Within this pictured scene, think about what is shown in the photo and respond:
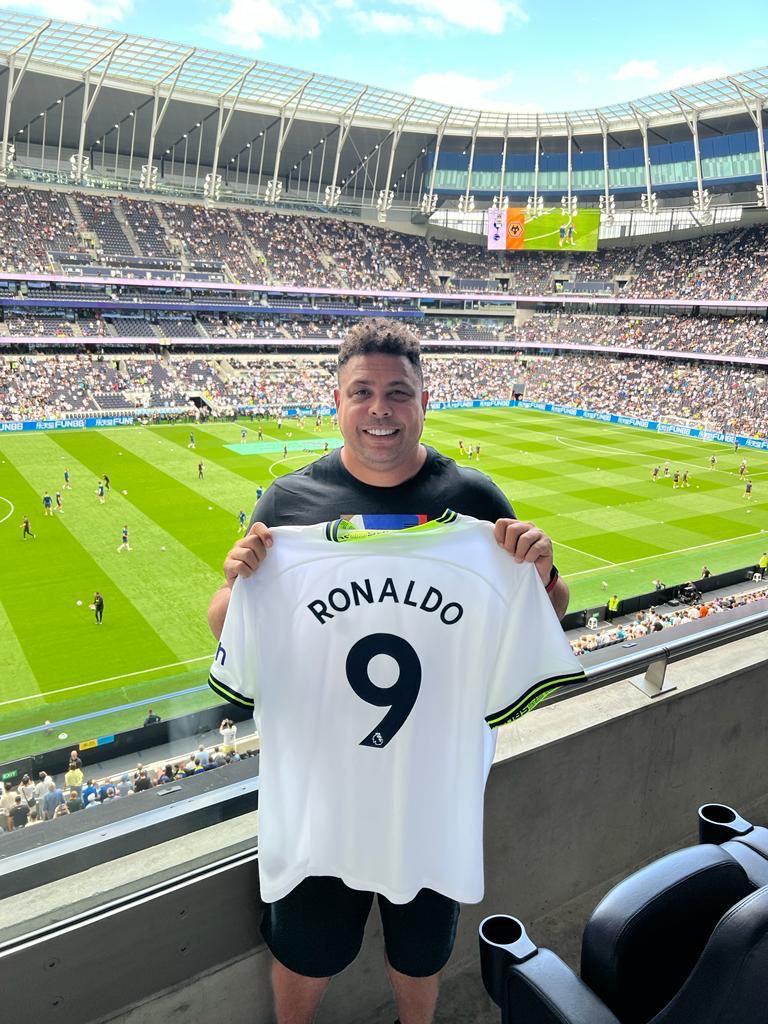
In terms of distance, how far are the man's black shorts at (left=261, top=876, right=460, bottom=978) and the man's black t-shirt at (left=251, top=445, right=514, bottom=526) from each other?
47.7 inches

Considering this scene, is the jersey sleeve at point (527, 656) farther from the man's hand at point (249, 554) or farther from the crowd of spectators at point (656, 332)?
the crowd of spectators at point (656, 332)

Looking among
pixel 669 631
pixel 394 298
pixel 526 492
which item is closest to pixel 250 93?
pixel 394 298

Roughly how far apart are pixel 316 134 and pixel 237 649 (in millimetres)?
71578

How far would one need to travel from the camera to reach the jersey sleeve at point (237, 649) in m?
2.42

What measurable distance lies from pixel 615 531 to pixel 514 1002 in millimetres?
27005

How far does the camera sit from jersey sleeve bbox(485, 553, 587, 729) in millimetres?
2416

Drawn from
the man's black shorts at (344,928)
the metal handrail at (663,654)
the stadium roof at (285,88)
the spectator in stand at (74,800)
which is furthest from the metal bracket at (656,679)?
the stadium roof at (285,88)

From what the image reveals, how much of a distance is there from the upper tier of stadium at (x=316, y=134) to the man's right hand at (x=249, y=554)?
56.0 metres

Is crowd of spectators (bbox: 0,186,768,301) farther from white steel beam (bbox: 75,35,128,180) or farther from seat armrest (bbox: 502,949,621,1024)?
seat armrest (bbox: 502,949,621,1024)

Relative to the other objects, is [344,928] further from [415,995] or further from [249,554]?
[249,554]

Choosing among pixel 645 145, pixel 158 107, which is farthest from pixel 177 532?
pixel 645 145

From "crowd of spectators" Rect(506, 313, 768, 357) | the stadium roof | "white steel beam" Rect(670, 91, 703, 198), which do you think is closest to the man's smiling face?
the stadium roof

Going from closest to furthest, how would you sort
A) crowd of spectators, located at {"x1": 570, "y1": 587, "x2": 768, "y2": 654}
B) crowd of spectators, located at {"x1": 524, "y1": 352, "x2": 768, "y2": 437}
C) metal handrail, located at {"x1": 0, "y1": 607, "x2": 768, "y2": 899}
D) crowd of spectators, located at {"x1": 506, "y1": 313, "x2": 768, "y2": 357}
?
metal handrail, located at {"x1": 0, "y1": 607, "x2": 768, "y2": 899} → crowd of spectators, located at {"x1": 570, "y1": 587, "x2": 768, "y2": 654} → crowd of spectators, located at {"x1": 524, "y1": 352, "x2": 768, "y2": 437} → crowd of spectators, located at {"x1": 506, "y1": 313, "x2": 768, "y2": 357}

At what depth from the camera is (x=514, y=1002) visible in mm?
1859
